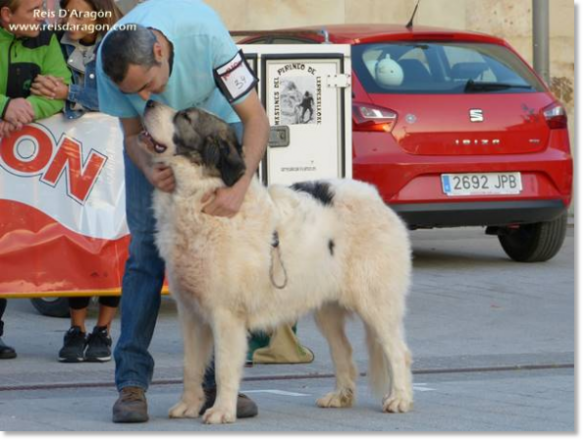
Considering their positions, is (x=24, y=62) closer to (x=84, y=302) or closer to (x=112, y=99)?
(x=84, y=302)

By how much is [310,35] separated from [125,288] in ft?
18.5

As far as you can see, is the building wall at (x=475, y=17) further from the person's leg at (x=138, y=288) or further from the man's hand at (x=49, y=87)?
the person's leg at (x=138, y=288)

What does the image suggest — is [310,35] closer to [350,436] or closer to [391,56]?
[391,56]

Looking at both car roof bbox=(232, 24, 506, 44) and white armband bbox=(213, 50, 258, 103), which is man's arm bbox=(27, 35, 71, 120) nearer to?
white armband bbox=(213, 50, 258, 103)

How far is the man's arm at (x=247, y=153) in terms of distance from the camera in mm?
6109

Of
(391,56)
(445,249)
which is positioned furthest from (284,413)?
(445,249)

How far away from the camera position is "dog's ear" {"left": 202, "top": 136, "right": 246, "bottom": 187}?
6105 millimetres

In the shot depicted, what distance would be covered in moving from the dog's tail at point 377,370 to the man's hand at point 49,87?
2.73 m

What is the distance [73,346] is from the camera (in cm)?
836

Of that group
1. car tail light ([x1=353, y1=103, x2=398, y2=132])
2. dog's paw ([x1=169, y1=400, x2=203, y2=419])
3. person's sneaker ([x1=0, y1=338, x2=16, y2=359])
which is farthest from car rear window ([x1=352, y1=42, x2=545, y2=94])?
dog's paw ([x1=169, y1=400, x2=203, y2=419])

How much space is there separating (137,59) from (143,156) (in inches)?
20.4

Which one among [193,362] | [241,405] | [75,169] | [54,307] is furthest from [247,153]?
[54,307]

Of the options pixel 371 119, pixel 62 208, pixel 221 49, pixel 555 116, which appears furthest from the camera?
pixel 555 116

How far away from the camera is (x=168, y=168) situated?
6.12m
